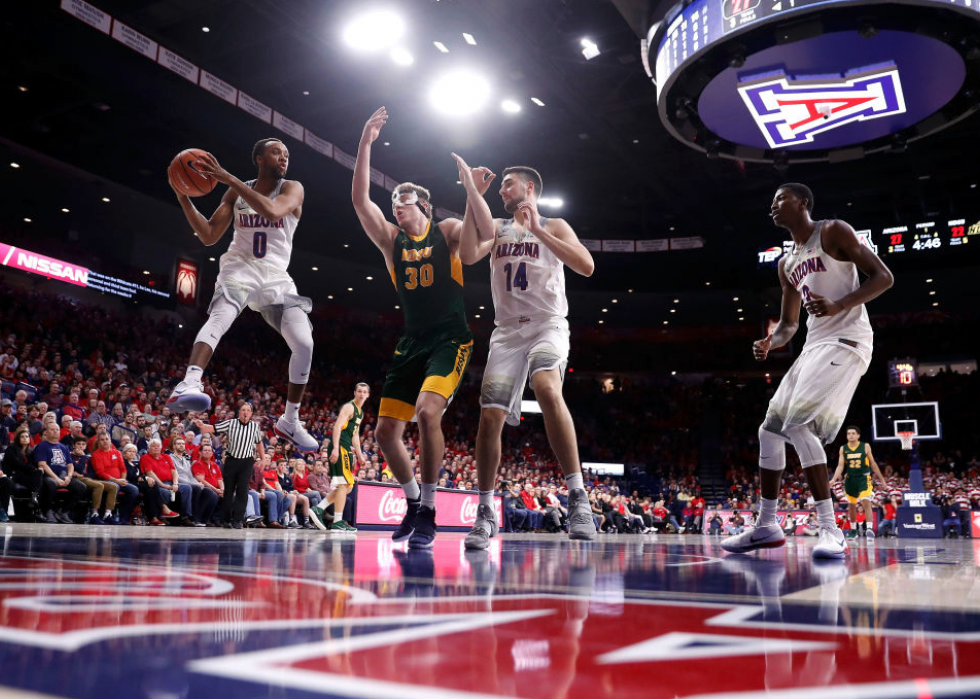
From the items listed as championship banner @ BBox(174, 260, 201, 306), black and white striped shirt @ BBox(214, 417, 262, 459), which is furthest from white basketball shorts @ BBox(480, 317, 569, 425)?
championship banner @ BBox(174, 260, 201, 306)

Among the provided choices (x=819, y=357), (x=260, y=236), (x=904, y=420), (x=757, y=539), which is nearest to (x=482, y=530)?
(x=757, y=539)

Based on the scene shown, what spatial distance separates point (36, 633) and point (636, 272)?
74.8 feet

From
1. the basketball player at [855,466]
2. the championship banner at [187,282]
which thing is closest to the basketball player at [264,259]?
the basketball player at [855,466]

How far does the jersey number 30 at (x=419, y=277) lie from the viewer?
367cm

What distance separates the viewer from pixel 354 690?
61cm

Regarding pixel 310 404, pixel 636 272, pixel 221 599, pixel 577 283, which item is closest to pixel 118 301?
pixel 310 404

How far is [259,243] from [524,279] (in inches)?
60.4

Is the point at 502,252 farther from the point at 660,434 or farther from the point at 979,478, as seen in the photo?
the point at 660,434

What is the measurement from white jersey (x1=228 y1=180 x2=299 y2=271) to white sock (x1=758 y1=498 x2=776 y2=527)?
2.85m

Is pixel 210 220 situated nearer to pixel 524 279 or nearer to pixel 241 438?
pixel 524 279

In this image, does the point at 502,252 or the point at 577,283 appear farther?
the point at 577,283

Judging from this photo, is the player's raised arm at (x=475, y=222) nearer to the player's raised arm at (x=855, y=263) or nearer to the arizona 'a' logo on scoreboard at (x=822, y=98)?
the player's raised arm at (x=855, y=263)

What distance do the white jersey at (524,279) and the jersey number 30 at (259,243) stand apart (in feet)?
4.33

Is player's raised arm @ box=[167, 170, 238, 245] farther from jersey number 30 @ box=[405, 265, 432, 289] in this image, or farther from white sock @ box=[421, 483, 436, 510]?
white sock @ box=[421, 483, 436, 510]
